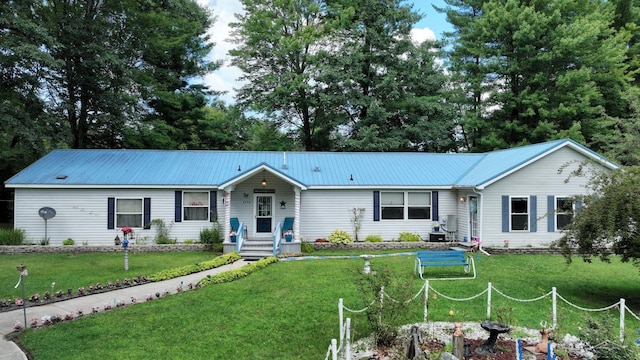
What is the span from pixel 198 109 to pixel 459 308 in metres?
26.3

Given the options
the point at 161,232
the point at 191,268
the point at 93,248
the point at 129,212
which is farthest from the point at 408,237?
the point at 93,248

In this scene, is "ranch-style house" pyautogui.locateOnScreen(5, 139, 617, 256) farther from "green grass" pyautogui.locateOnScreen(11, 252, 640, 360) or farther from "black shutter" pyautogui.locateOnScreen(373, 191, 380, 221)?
"green grass" pyautogui.locateOnScreen(11, 252, 640, 360)

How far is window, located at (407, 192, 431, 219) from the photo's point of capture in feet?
61.6

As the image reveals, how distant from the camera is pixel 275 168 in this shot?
16.5m

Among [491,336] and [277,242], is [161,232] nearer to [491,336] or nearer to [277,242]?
[277,242]

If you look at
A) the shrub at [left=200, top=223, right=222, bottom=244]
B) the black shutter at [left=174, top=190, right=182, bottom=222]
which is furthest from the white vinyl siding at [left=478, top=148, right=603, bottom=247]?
the black shutter at [left=174, top=190, right=182, bottom=222]

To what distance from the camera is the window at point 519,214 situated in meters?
17.1

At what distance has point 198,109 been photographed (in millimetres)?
30453

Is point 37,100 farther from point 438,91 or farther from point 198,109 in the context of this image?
point 438,91

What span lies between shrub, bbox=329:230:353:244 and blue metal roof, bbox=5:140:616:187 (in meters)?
2.18

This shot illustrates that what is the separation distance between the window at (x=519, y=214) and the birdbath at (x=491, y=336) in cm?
1205

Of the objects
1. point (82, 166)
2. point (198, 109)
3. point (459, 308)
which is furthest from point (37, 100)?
point (459, 308)

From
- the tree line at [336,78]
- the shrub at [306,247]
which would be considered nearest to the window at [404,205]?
the shrub at [306,247]

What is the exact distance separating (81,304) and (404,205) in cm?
1354
